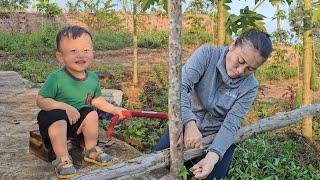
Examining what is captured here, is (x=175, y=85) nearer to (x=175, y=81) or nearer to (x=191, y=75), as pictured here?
(x=175, y=81)

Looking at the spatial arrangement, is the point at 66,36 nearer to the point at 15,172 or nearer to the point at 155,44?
the point at 15,172

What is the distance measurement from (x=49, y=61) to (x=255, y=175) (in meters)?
8.59

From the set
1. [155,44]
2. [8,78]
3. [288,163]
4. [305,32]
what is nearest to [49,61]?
[8,78]

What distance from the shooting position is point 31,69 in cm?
924

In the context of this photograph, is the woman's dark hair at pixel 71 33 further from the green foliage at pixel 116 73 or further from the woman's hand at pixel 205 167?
the green foliage at pixel 116 73

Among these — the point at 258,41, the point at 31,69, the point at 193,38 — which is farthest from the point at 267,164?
the point at 193,38

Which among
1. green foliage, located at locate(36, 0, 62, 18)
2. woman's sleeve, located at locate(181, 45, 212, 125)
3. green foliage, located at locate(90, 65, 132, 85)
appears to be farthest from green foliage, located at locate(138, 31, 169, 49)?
woman's sleeve, located at locate(181, 45, 212, 125)

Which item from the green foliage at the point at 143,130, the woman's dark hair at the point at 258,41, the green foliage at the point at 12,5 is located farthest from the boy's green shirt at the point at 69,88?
the green foliage at the point at 12,5

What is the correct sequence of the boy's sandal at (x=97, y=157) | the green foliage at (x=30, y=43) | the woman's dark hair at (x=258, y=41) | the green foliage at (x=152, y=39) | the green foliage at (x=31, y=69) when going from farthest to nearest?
the green foliage at (x=152, y=39)
the green foliage at (x=30, y=43)
the green foliage at (x=31, y=69)
the boy's sandal at (x=97, y=157)
the woman's dark hair at (x=258, y=41)

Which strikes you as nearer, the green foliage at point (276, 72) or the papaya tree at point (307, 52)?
the papaya tree at point (307, 52)

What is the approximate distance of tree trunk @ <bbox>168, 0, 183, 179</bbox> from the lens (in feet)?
6.67

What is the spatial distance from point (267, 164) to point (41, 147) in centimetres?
198

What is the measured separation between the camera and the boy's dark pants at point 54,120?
2.69m

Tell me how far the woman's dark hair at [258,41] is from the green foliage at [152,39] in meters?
13.4
